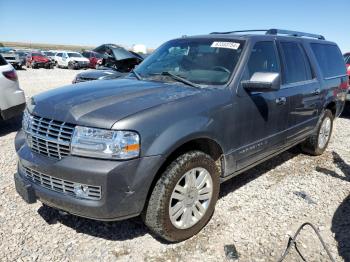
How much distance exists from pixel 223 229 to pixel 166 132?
1306 mm

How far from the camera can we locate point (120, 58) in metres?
10.1

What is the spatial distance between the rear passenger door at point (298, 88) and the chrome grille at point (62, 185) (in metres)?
2.67

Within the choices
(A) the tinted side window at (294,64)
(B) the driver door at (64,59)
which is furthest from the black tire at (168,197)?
(B) the driver door at (64,59)

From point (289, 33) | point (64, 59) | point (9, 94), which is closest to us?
point (289, 33)

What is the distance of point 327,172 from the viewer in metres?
5.15

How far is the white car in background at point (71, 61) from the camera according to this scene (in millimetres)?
32406

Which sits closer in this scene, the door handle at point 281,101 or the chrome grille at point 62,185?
the chrome grille at point 62,185

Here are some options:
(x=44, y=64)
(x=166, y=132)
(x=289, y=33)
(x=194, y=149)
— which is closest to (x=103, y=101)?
(x=166, y=132)

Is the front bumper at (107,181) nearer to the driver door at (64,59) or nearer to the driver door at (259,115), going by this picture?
the driver door at (259,115)

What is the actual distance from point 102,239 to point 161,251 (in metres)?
0.59

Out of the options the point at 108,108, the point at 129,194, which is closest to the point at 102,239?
the point at 129,194

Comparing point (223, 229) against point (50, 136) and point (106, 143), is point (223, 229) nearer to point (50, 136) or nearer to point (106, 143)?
point (106, 143)

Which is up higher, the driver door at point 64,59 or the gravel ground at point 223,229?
the gravel ground at point 223,229

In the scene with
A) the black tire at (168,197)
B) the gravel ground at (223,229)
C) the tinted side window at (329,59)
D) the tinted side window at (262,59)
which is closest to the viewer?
the black tire at (168,197)
